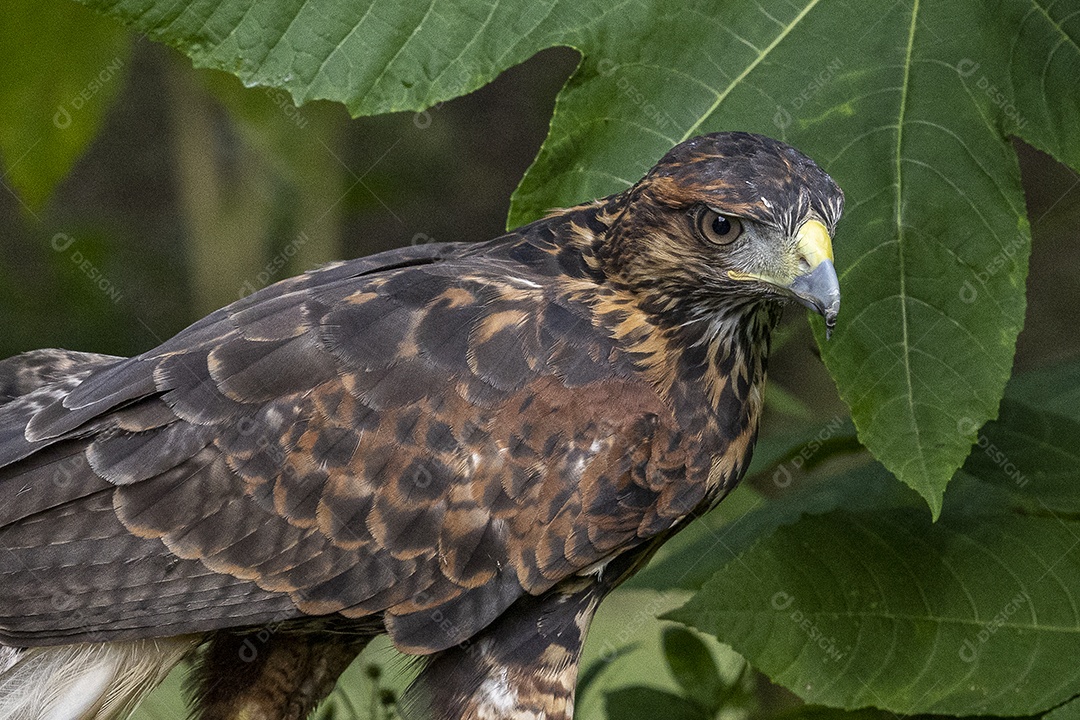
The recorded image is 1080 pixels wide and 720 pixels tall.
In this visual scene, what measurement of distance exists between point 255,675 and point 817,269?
1.39 meters

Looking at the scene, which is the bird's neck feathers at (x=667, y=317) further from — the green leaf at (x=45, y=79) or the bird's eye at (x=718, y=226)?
the green leaf at (x=45, y=79)

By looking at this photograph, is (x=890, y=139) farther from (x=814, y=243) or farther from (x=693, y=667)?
(x=693, y=667)

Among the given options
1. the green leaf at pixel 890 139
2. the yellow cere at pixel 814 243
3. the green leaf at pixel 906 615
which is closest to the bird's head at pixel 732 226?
the yellow cere at pixel 814 243

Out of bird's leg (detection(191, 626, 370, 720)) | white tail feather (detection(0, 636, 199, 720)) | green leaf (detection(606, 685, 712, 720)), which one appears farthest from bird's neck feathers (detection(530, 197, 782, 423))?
white tail feather (detection(0, 636, 199, 720))

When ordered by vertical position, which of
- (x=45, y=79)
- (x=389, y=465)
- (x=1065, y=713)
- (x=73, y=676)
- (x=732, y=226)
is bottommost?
(x=1065, y=713)

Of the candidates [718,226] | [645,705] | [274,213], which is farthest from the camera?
[274,213]

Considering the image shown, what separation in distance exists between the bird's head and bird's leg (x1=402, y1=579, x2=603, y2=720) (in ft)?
1.95

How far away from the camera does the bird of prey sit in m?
2.19

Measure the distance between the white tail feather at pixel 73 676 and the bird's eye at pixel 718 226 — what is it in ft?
3.94

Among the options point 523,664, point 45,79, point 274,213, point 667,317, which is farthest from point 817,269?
point 274,213

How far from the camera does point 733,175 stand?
2.04 m

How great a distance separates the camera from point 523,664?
2320 millimetres

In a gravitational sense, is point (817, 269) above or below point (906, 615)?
above

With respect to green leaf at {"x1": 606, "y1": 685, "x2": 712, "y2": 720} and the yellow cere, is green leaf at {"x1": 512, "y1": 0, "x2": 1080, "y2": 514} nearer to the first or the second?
the yellow cere
